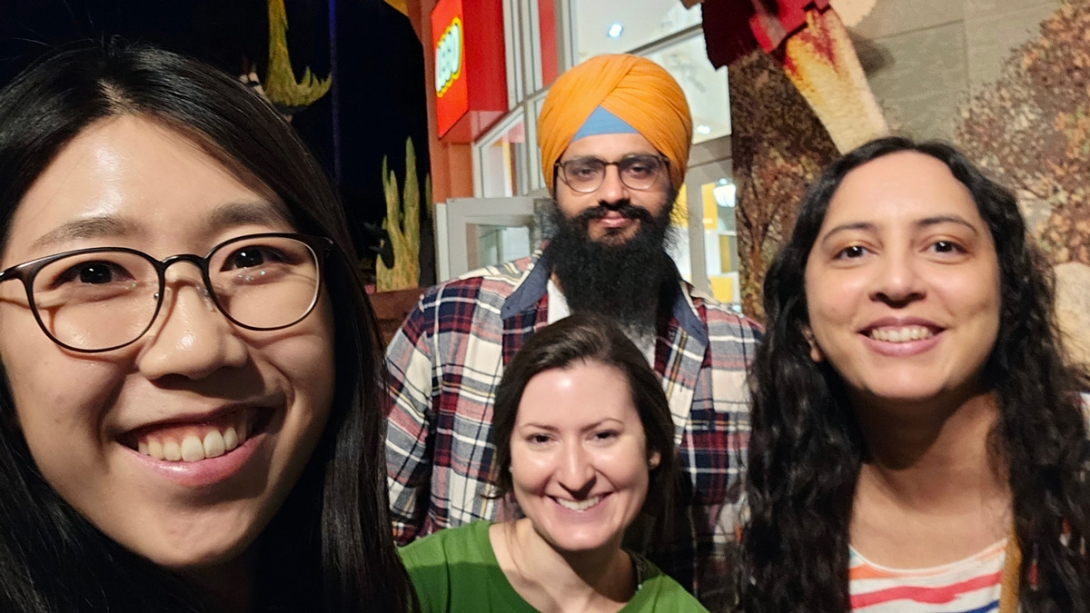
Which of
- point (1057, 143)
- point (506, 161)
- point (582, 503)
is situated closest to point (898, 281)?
point (582, 503)

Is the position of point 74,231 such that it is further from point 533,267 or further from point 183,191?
point 533,267

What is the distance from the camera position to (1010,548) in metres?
1.44

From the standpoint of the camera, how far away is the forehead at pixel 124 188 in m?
0.60

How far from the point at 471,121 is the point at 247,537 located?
5.39 meters

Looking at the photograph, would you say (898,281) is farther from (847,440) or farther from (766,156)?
(766,156)

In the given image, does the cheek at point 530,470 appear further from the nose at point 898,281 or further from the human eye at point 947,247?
the human eye at point 947,247

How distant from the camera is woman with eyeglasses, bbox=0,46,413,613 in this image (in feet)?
1.96

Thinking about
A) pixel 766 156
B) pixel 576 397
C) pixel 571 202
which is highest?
pixel 766 156

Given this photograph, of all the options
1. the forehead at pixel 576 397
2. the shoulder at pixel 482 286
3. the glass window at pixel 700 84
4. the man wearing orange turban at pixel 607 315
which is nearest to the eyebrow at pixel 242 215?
the forehead at pixel 576 397

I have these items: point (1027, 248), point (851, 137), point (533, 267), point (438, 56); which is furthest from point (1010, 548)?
point (438, 56)

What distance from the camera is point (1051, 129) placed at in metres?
2.42

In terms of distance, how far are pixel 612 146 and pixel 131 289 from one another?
1.76m

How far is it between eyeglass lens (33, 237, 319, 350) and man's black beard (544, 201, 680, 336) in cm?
143

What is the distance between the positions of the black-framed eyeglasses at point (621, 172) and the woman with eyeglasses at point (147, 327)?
1472mm
